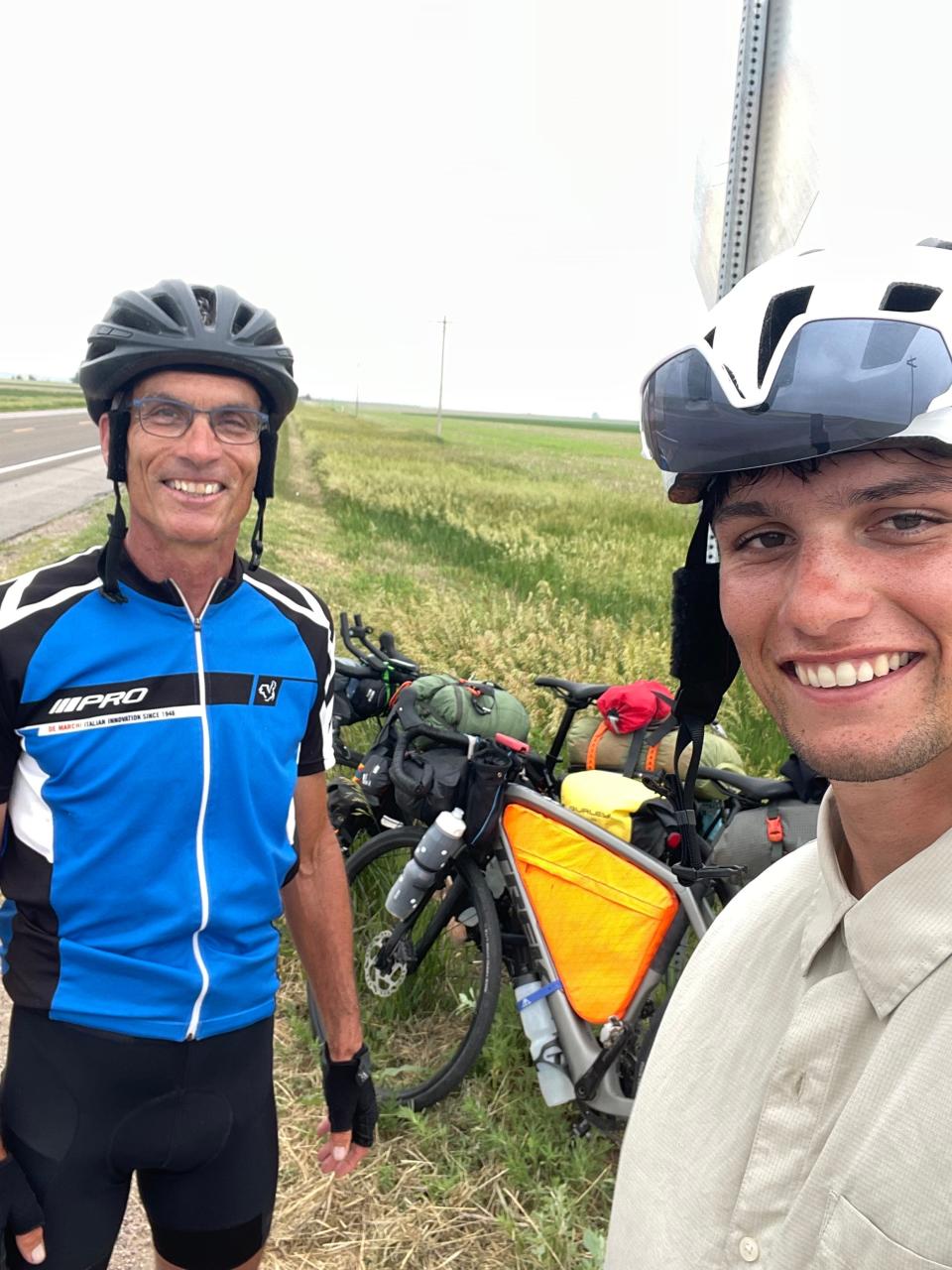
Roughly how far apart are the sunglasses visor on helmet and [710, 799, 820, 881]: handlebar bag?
88.3 inches

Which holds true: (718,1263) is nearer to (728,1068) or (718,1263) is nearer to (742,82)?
(728,1068)

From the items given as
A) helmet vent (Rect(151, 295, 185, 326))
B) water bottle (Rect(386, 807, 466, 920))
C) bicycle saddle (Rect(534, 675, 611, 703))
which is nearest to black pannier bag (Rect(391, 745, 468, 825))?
water bottle (Rect(386, 807, 466, 920))

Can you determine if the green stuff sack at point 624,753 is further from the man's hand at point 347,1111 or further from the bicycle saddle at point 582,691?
the man's hand at point 347,1111

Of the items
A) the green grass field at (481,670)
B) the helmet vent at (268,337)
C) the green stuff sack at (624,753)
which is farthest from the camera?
the green stuff sack at (624,753)

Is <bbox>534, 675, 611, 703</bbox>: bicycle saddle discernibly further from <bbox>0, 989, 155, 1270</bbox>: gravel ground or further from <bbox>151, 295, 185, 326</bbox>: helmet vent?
<bbox>0, 989, 155, 1270</bbox>: gravel ground

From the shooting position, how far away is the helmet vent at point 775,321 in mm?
1178

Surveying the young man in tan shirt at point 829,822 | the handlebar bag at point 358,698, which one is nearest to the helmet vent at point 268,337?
the young man in tan shirt at point 829,822

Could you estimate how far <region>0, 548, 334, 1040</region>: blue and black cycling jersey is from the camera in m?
1.88

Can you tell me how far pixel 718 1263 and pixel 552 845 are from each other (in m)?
2.39

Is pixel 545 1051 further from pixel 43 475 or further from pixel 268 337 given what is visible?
pixel 43 475

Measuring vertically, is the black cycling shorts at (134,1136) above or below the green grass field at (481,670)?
above

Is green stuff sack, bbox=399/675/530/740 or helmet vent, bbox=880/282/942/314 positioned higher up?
helmet vent, bbox=880/282/942/314

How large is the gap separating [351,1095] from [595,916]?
1148mm

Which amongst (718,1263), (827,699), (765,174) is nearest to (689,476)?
(827,699)
